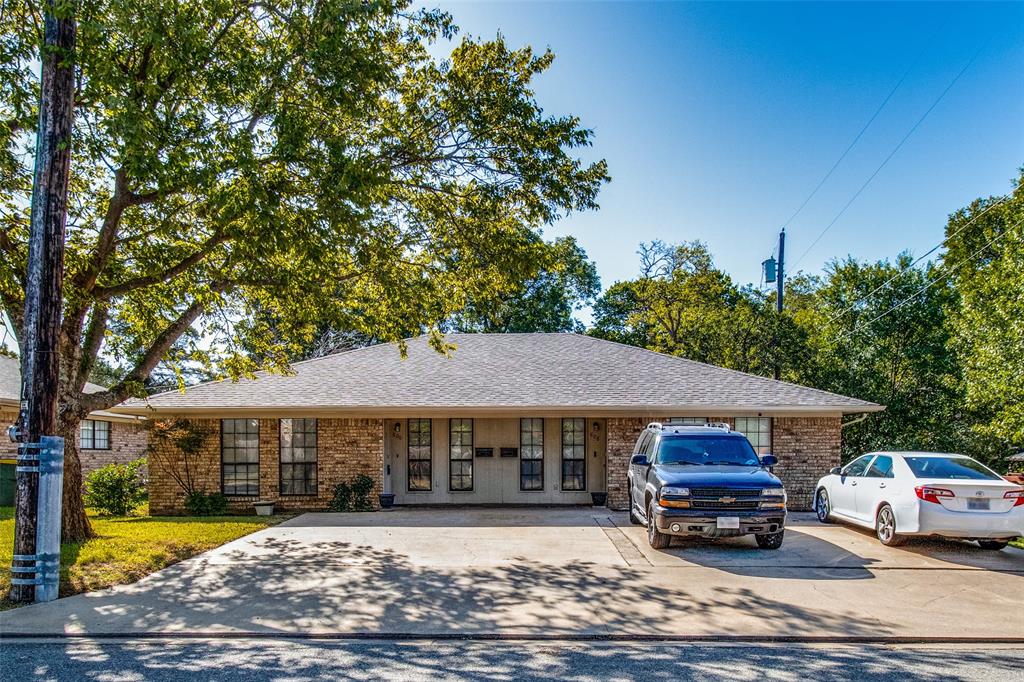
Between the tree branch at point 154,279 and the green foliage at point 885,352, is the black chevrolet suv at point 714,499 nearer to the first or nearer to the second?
the tree branch at point 154,279

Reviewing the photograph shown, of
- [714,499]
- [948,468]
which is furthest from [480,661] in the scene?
[948,468]

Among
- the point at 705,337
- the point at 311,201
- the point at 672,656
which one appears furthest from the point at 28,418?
the point at 705,337

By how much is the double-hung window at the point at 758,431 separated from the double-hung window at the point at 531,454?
15.4ft

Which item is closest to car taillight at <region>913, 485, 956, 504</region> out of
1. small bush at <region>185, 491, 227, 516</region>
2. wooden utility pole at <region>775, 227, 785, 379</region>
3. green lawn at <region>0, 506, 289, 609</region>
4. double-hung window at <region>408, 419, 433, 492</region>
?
double-hung window at <region>408, 419, 433, 492</region>

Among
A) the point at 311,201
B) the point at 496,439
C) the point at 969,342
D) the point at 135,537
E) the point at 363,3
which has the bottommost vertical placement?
the point at 135,537

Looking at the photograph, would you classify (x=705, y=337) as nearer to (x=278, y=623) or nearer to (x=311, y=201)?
(x=311, y=201)

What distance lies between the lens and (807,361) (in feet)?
78.7

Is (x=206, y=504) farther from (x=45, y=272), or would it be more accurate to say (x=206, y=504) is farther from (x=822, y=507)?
(x=822, y=507)

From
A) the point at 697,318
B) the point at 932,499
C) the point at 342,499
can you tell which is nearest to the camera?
the point at 932,499

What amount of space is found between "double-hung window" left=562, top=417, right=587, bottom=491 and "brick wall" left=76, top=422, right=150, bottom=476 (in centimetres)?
1569

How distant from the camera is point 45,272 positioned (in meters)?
8.02

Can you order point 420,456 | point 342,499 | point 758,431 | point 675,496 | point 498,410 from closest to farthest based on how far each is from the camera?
point 675,496 < point 498,410 < point 342,499 < point 758,431 < point 420,456

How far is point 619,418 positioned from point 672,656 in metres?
9.88

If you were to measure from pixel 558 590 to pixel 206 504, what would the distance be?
10.5 metres
